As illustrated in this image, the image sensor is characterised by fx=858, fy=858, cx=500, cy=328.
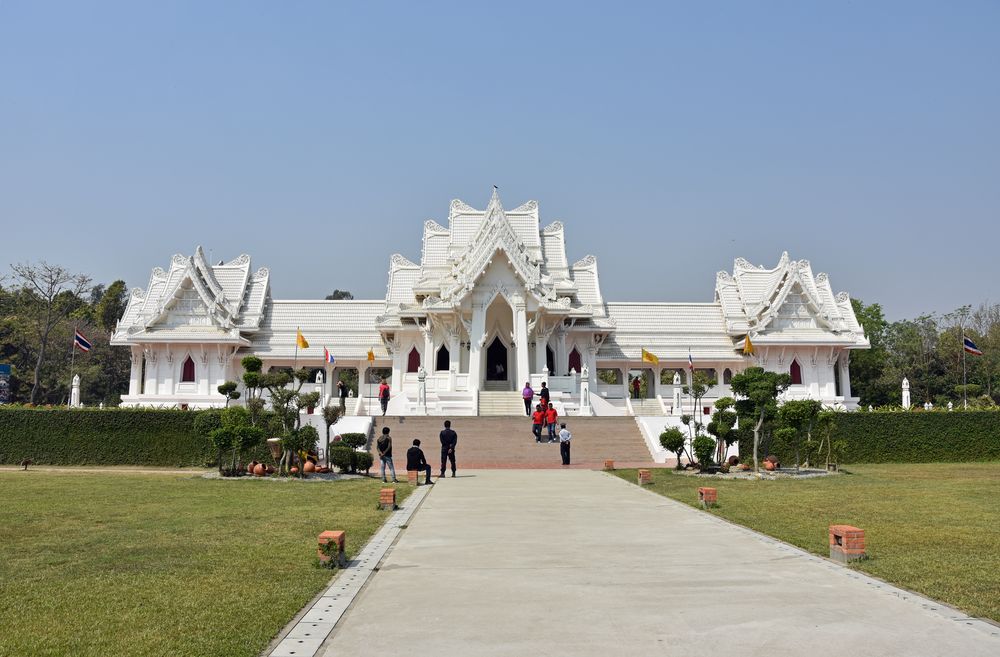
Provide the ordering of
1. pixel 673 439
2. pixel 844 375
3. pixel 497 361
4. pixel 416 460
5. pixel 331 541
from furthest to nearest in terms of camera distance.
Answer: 1. pixel 844 375
2. pixel 497 361
3. pixel 673 439
4. pixel 416 460
5. pixel 331 541

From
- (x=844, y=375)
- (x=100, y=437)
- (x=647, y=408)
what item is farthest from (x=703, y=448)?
(x=844, y=375)

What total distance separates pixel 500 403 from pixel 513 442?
738 centimetres

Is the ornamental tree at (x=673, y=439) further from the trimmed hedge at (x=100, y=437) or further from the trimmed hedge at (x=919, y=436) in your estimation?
the trimmed hedge at (x=100, y=437)

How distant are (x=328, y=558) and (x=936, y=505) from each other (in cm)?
1125

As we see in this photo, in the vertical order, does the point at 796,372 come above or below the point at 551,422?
above

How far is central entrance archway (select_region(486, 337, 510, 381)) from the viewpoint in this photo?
148 ft

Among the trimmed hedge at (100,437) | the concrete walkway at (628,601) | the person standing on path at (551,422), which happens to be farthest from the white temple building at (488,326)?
the concrete walkway at (628,601)

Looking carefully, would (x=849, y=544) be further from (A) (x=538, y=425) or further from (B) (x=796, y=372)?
(B) (x=796, y=372)

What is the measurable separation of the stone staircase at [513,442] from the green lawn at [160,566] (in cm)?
1086

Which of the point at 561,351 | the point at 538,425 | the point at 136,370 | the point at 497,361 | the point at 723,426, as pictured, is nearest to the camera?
the point at 723,426

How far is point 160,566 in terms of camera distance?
8891 mm

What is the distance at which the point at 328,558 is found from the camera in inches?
350

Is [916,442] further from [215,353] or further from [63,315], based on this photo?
[63,315]

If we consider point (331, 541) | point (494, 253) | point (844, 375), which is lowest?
point (331, 541)
